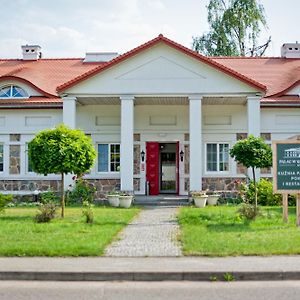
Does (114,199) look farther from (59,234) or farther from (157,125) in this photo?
(59,234)

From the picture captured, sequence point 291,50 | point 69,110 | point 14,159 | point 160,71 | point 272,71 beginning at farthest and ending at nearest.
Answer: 1. point 291,50
2. point 272,71
3. point 14,159
4. point 69,110
5. point 160,71

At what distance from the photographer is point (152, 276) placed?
8.74 m

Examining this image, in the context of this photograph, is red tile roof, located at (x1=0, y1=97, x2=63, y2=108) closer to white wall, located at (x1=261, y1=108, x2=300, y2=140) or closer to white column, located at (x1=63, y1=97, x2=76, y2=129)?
white column, located at (x1=63, y1=97, x2=76, y2=129)

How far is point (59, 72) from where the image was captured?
28031 mm

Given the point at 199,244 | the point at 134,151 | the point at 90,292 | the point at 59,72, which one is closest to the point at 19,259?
the point at 90,292

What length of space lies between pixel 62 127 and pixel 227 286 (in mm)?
10301

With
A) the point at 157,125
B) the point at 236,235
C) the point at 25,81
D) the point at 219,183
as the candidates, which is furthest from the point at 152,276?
the point at 25,81

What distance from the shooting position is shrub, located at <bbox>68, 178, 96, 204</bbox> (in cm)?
2242

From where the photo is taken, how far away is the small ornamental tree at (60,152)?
16547 millimetres

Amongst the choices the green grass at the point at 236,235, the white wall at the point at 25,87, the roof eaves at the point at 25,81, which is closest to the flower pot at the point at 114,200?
the green grass at the point at 236,235

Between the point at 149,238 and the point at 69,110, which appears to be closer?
the point at 149,238

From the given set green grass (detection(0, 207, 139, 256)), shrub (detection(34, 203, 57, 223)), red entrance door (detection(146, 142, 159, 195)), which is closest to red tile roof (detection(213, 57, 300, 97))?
red entrance door (detection(146, 142, 159, 195))

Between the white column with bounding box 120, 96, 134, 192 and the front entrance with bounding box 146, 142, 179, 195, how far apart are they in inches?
97.1

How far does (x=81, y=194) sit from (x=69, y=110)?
3781mm
